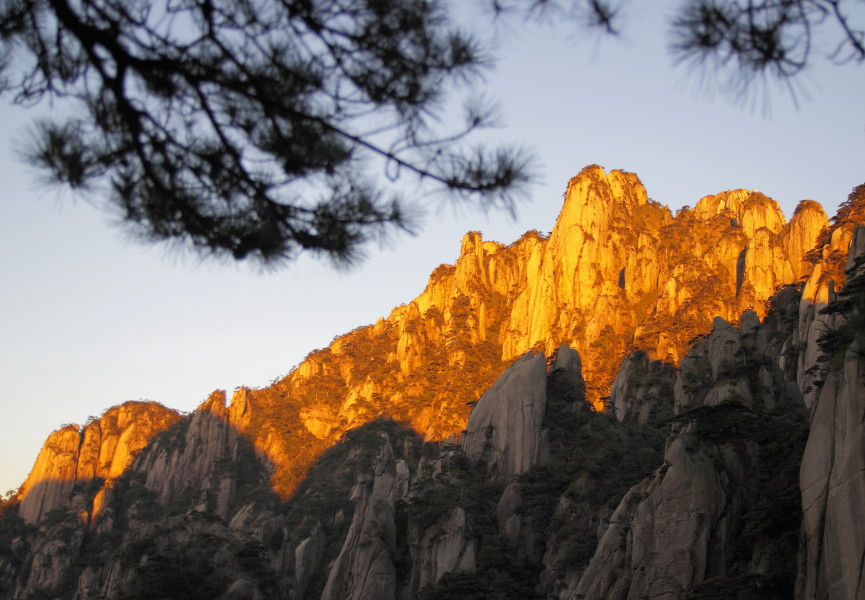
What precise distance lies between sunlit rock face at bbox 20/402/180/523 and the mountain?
0.79ft

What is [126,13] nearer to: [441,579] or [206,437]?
[441,579]

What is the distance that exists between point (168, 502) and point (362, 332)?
27875mm

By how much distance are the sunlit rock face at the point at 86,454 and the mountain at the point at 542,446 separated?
0.24 m

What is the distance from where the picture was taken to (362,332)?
277 feet

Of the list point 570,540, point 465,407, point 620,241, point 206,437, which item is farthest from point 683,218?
point 570,540

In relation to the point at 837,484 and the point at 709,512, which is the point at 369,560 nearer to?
the point at 709,512

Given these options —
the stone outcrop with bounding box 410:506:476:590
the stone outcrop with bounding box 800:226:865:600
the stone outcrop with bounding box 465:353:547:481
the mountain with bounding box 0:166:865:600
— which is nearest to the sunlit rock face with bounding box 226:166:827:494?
the mountain with bounding box 0:166:865:600

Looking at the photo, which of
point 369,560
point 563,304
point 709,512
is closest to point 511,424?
point 369,560

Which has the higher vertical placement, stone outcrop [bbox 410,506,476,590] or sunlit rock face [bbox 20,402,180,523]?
sunlit rock face [bbox 20,402,180,523]

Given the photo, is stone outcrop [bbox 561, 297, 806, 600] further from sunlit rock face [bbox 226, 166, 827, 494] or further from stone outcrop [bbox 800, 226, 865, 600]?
sunlit rock face [bbox 226, 166, 827, 494]

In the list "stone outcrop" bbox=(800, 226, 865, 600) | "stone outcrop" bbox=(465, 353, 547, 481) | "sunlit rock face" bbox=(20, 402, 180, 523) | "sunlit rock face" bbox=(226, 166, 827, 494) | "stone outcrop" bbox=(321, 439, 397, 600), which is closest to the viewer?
"stone outcrop" bbox=(800, 226, 865, 600)

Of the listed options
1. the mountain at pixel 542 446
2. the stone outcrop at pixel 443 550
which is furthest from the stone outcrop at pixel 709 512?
the stone outcrop at pixel 443 550

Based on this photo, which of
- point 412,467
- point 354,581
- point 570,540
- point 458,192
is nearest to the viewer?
point 458,192

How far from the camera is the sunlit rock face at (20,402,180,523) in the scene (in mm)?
64938
